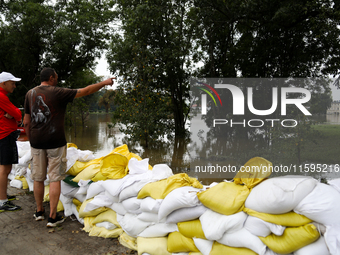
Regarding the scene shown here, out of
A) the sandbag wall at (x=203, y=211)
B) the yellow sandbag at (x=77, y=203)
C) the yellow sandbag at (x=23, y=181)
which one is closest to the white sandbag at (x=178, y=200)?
the sandbag wall at (x=203, y=211)

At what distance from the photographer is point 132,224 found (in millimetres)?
2402

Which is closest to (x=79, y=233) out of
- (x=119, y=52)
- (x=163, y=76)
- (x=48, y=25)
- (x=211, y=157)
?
(x=211, y=157)

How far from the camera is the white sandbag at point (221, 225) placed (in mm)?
1823

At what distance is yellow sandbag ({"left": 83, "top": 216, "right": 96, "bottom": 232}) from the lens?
2754 mm

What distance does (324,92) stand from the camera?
5777mm

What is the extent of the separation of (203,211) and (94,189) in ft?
3.97

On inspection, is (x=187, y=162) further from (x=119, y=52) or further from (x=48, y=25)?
(x=48, y=25)

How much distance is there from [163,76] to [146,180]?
31.5 feet

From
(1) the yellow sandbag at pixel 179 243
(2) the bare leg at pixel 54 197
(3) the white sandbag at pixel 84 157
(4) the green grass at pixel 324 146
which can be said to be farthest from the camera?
(4) the green grass at pixel 324 146

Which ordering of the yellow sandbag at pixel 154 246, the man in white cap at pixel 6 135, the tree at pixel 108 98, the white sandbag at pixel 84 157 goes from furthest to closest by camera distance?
the tree at pixel 108 98, the white sandbag at pixel 84 157, the man in white cap at pixel 6 135, the yellow sandbag at pixel 154 246

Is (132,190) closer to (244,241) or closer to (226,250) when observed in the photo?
(226,250)

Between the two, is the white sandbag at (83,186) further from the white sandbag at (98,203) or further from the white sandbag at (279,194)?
the white sandbag at (279,194)

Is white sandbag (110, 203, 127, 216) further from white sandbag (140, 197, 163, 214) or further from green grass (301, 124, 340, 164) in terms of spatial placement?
green grass (301, 124, 340, 164)

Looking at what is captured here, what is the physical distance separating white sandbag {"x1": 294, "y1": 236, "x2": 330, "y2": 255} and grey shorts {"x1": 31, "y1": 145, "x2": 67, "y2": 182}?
2199mm
